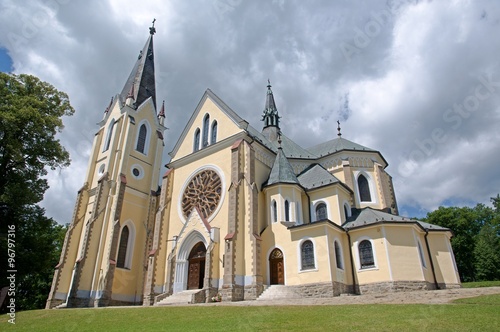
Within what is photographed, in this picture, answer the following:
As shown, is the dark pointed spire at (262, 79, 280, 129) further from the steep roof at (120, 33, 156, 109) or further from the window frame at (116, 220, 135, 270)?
the window frame at (116, 220, 135, 270)

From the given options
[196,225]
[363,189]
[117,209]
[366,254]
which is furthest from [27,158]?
[363,189]

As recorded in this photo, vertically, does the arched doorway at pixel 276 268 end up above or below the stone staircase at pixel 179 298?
above

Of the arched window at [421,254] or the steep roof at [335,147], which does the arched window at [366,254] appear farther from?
the steep roof at [335,147]

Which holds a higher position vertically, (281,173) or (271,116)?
(271,116)

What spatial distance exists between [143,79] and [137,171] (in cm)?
1230

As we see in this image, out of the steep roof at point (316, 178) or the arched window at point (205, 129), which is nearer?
the steep roof at point (316, 178)

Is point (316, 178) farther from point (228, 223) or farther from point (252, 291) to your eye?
point (252, 291)

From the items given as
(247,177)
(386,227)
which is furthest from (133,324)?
(386,227)

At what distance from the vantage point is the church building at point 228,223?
21.0 meters

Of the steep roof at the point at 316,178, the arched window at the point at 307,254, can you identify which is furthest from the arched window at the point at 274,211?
the steep roof at the point at 316,178

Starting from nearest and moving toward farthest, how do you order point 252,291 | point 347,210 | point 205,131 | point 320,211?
1. point 252,291
2. point 320,211
3. point 347,210
4. point 205,131

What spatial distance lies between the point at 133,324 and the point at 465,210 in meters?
48.7

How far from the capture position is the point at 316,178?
1069 inches

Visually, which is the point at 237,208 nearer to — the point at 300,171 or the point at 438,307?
the point at 300,171
